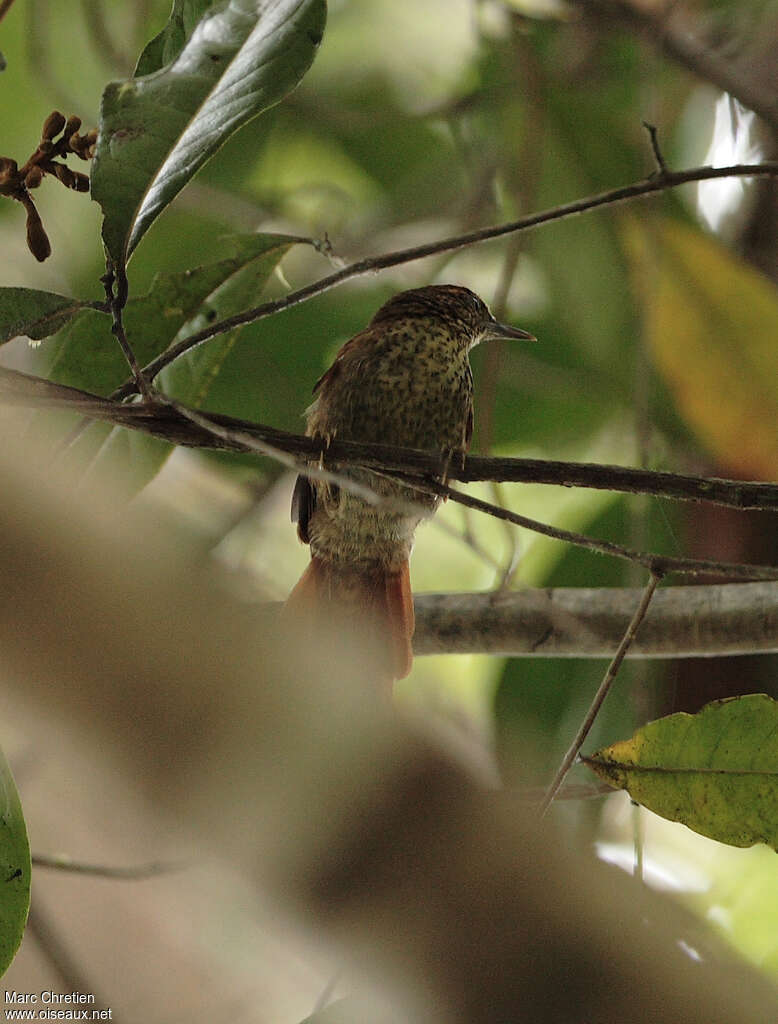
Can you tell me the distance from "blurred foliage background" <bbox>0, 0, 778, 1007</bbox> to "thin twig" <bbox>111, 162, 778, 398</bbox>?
0.67 m

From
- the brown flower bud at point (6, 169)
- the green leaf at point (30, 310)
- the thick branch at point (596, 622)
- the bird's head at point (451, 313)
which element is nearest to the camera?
the brown flower bud at point (6, 169)

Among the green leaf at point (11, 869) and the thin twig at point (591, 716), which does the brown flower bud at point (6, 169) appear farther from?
the thin twig at point (591, 716)

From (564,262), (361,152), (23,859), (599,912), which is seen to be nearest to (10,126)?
(361,152)

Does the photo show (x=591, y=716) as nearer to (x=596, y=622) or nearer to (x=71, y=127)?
(x=596, y=622)

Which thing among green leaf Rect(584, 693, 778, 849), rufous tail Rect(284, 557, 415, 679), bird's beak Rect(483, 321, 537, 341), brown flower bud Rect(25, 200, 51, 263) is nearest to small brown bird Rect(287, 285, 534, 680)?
rufous tail Rect(284, 557, 415, 679)

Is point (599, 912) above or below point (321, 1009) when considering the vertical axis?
above

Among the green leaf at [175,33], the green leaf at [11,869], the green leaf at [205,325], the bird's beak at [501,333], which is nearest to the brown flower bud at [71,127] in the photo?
the green leaf at [175,33]

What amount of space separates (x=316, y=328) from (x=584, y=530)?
84 cm

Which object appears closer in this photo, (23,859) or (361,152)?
(23,859)

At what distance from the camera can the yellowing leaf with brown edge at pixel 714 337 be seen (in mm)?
2367

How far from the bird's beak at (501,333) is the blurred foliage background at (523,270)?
119mm

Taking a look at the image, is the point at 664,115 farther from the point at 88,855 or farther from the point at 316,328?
the point at 88,855

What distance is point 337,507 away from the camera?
2205mm

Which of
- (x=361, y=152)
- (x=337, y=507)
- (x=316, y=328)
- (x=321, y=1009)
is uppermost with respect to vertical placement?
(x=361, y=152)
